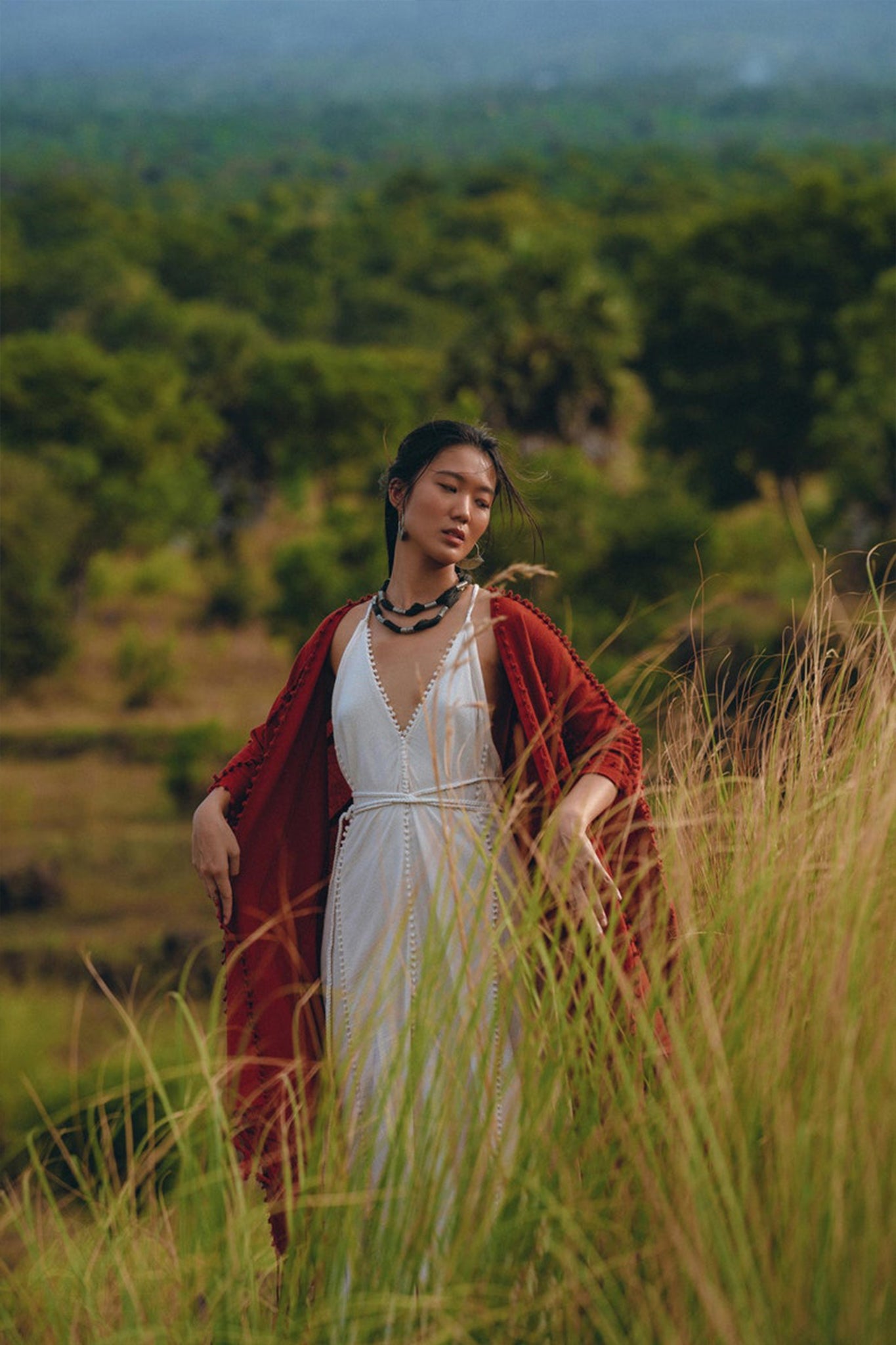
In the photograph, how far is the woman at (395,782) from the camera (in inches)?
117

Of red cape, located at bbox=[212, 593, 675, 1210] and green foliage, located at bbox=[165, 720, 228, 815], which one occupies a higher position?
red cape, located at bbox=[212, 593, 675, 1210]

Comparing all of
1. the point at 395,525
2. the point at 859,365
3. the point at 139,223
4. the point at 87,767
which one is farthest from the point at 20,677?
the point at 395,525

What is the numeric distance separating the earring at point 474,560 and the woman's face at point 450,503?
13 cm

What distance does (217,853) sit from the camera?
125 inches

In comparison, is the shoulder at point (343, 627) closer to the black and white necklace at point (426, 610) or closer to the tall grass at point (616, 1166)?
the black and white necklace at point (426, 610)

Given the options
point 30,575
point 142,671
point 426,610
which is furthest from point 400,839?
point 142,671

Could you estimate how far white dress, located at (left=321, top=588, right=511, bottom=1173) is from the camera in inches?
116

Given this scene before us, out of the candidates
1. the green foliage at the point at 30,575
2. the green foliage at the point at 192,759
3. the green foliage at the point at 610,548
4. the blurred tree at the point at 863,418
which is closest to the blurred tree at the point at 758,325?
the blurred tree at the point at 863,418

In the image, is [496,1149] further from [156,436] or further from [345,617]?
[156,436]

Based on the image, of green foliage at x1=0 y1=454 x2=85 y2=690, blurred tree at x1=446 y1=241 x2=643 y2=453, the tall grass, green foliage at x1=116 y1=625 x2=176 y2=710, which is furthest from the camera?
green foliage at x1=116 y1=625 x2=176 y2=710

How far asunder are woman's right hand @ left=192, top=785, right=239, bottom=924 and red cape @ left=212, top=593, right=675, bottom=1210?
4cm

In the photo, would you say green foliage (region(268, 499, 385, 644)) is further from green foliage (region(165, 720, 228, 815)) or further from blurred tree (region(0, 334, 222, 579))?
blurred tree (region(0, 334, 222, 579))

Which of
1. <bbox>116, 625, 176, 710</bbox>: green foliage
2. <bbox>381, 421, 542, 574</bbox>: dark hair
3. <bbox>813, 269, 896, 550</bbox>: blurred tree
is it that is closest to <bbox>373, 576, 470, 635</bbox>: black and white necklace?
<bbox>381, 421, 542, 574</bbox>: dark hair

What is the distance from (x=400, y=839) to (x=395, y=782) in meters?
0.11
